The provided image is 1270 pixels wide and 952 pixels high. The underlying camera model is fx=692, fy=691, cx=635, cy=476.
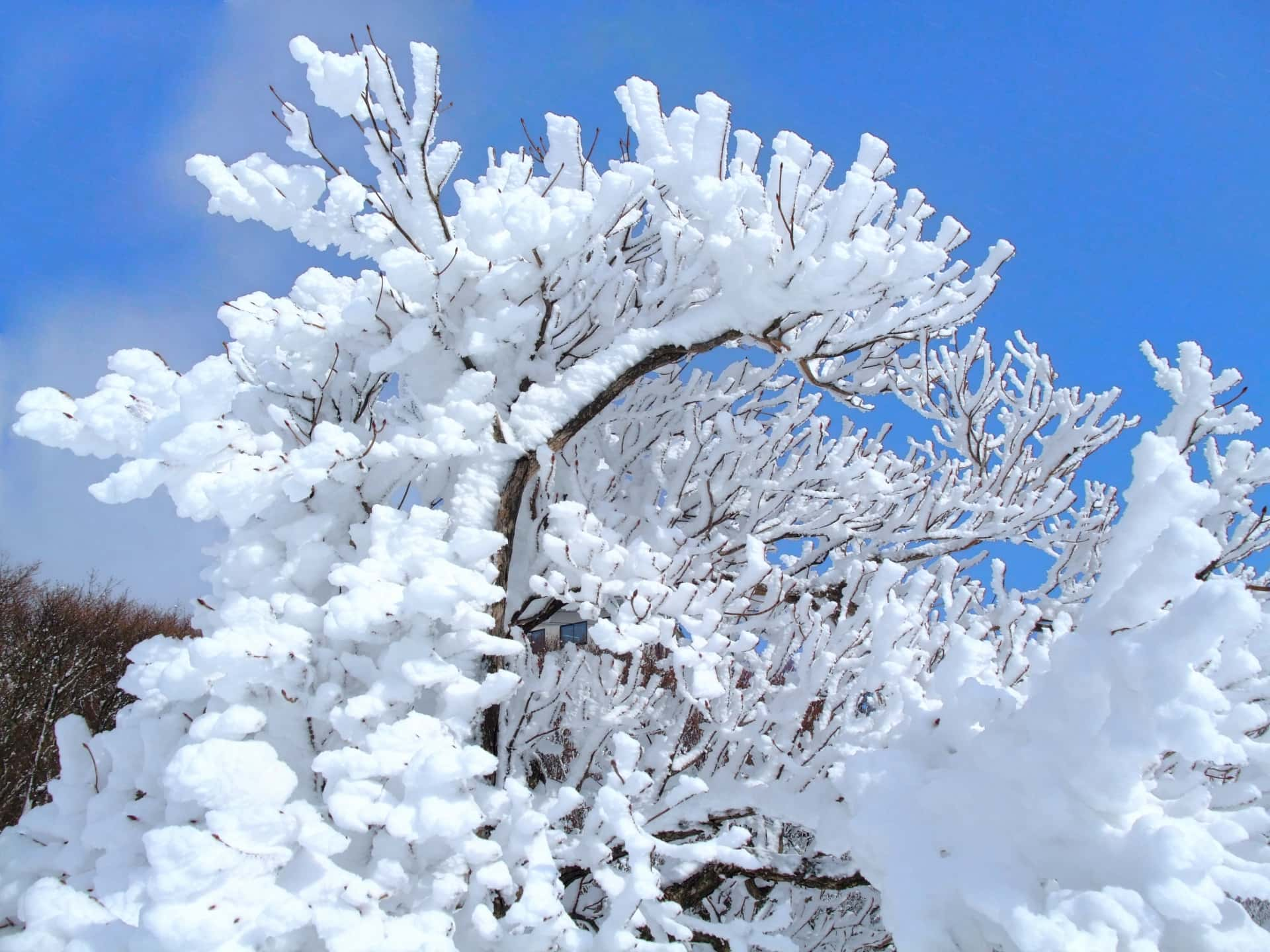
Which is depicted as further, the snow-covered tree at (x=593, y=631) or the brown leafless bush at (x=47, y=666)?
the brown leafless bush at (x=47, y=666)

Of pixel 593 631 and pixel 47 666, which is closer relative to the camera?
pixel 593 631

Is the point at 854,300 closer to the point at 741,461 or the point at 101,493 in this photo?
the point at 741,461

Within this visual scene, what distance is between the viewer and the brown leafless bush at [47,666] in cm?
1052

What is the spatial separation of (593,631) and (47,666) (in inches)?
646

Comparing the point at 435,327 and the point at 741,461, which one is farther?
the point at 741,461

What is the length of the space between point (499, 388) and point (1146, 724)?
8.70ft

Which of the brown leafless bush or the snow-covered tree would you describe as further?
the brown leafless bush

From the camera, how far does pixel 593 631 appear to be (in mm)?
2504

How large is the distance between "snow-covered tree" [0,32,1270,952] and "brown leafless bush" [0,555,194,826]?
896 cm

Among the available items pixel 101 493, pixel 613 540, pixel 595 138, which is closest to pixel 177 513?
pixel 101 493

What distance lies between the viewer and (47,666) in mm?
13734

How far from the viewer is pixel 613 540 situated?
10.5ft

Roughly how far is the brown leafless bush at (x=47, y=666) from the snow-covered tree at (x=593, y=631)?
896cm

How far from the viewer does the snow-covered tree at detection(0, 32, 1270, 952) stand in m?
1.65
